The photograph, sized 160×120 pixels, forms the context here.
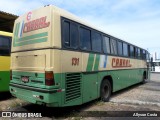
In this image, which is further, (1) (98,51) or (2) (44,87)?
(1) (98,51)

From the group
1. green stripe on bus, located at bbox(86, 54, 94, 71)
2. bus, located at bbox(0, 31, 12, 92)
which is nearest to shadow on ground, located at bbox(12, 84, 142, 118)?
green stripe on bus, located at bbox(86, 54, 94, 71)

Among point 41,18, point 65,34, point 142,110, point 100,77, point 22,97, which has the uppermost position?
point 41,18

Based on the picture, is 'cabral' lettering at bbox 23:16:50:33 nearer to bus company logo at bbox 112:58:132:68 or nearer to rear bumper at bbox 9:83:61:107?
rear bumper at bbox 9:83:61:107

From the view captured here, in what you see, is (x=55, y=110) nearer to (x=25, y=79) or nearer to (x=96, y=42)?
(x=25, y=79)

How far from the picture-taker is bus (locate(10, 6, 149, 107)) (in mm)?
5887

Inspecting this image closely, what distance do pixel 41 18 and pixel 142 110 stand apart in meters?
4.76

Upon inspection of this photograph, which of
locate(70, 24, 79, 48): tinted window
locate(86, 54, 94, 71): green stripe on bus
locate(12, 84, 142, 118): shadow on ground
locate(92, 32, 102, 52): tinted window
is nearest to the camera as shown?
locate(70, 24, 79, 48): tinted window

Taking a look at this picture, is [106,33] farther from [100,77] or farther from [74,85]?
[74,85]

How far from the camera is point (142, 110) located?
7672 mm

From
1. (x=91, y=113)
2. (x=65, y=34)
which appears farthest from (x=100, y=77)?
(x=65, y=34)

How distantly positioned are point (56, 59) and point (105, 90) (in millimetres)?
3826

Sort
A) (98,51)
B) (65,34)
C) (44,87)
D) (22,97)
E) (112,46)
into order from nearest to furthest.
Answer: (44,87), (65,34), (22,97), (98,51), (112,46)

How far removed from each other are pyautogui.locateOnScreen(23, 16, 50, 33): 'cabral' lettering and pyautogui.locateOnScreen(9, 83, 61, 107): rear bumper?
1.80 m

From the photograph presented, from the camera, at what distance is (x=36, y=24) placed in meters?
6.47
